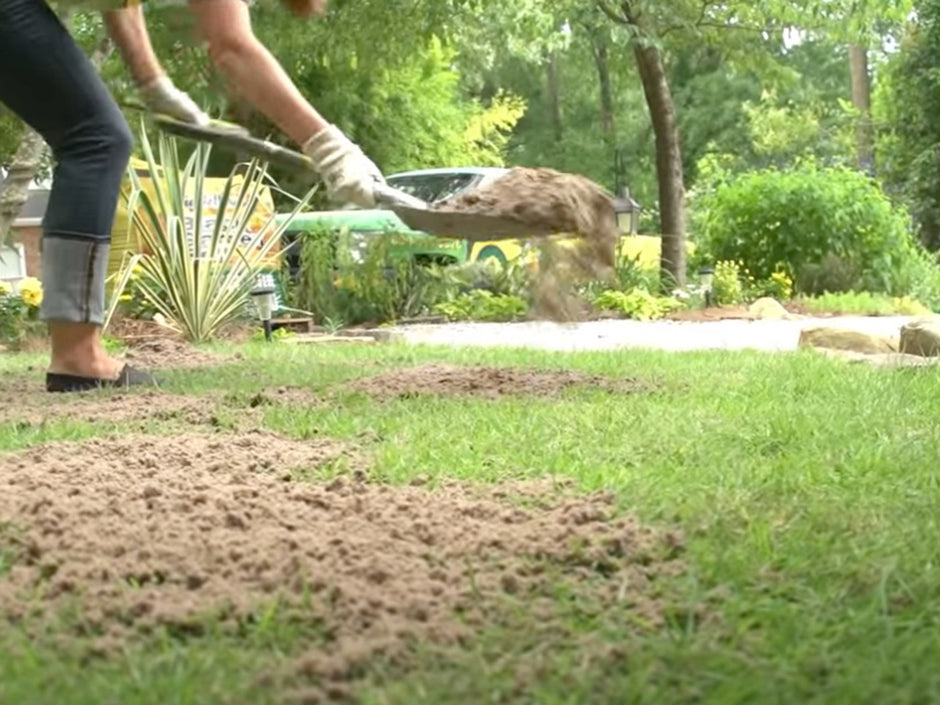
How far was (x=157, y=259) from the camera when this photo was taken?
8.56m

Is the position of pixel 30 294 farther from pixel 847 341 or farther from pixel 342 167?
pixel 342 167

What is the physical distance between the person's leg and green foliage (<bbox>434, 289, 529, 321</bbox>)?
6.72 metres

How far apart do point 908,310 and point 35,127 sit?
29.0ft

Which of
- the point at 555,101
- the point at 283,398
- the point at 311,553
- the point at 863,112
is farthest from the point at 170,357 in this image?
the point at 555,101

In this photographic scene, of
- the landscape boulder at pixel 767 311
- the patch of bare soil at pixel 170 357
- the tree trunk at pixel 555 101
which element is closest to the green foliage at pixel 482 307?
the landscape boulder at pixel 767 311

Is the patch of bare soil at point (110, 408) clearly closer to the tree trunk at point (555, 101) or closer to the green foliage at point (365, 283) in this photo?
the green foliage at point (365, 283)

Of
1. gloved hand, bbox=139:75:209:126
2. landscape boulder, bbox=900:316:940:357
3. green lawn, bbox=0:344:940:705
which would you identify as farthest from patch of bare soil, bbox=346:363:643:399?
landscape boulder, bbox=900:316:940:357

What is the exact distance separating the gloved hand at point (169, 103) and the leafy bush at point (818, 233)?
1025 cm

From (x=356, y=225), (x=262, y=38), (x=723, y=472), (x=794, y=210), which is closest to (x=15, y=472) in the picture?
(x=723, y=472)

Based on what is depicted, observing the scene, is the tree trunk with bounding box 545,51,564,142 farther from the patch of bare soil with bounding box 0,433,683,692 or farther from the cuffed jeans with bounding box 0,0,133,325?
the patch of bare soil with bounding box 0,433,683,692

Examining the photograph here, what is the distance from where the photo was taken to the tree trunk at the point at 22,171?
826 cm

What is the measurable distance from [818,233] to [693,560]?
12.2m

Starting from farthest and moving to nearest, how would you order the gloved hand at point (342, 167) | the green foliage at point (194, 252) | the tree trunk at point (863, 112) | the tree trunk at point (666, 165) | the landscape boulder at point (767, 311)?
the tree trunk at point (863, 112), the tree trunk at point (666, 165), the landscape boulder at point (767, 311), the green foliage at point (194, 252), the gloved hand at point (342, 167)

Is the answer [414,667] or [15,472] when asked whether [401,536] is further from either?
[15,472]
